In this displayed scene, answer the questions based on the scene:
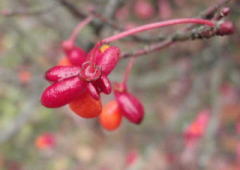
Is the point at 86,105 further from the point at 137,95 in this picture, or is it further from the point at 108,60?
the point at 137,95

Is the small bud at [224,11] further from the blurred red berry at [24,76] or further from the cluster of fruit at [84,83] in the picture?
the blurred red berry at [24,76]

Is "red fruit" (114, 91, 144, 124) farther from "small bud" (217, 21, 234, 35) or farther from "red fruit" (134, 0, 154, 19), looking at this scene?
"red fruit" (134, 0, 154, 19)

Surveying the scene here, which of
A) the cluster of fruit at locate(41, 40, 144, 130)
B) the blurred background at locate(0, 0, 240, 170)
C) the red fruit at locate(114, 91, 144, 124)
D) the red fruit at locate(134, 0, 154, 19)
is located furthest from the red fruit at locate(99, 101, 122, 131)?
the red fruit at locate(134, 0, 154, 19)

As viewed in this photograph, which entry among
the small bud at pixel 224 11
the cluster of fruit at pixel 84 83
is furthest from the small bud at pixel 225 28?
the cluster of fruit at pixel 84 83

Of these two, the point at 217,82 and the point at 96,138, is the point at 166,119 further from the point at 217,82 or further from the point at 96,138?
the point at 217,82

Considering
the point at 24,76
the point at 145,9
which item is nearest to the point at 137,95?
the point at 145,9


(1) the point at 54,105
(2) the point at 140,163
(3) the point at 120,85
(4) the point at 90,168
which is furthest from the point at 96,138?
(1) the point at 54,105
